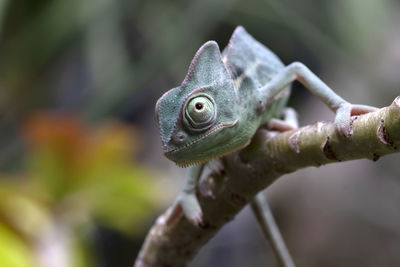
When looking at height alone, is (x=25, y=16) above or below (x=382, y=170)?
above

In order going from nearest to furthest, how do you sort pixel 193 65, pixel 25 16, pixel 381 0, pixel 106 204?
pixel 193 65 → pixel 106 204 → pixel 381 0 → pixel 25 16

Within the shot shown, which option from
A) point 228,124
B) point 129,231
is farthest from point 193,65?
point 129,231

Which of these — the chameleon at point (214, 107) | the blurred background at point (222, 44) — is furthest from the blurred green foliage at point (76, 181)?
the chameleon at point (214, 107)

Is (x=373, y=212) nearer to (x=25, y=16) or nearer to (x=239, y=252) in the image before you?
(x=239, y=252)

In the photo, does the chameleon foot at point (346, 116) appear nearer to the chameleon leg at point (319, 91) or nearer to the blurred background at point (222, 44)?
the chameleon leg at point (319, 91)

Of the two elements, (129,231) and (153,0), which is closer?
(129,231)

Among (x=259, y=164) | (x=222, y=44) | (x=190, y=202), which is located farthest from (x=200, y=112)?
(x=222, y=44)

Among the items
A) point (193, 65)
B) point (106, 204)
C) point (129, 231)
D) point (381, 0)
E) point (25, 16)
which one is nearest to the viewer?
point (193, 65)
